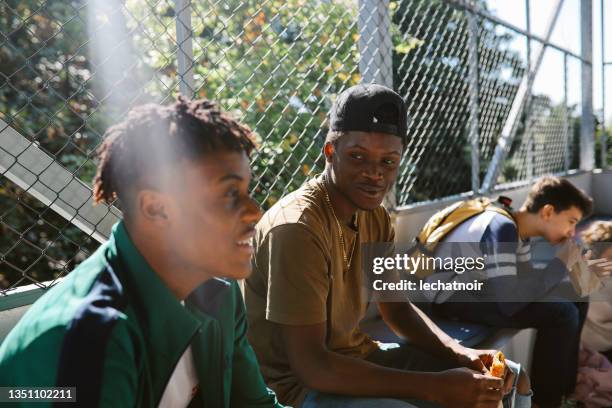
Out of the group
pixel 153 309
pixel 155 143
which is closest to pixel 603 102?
pixel 155 143

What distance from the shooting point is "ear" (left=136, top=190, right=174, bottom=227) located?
1262 millimetres

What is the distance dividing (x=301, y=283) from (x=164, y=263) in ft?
2.26

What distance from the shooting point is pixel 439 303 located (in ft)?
10.8

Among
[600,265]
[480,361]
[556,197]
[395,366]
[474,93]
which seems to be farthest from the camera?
[474,93]

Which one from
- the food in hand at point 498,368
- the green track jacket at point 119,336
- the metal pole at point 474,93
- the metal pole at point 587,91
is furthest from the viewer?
the metal pole at point 587,91

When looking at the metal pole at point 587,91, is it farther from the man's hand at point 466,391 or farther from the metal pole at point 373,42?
the man's hand at point 466,391

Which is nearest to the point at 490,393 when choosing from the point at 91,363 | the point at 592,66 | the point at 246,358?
the point at 246,358

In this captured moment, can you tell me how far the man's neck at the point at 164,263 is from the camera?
1.29 metres

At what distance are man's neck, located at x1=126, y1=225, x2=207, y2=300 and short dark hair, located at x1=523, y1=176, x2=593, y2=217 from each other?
2806mm

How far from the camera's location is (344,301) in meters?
2.25

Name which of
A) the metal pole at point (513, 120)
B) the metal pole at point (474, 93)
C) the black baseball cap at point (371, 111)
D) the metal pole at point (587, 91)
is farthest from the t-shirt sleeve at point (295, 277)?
the metal pole at point (587, 91)

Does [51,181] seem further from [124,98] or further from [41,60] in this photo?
[41,60]

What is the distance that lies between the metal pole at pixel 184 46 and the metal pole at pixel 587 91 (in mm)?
7323

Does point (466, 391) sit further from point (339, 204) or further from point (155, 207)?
point (155, 207)
